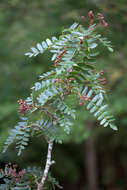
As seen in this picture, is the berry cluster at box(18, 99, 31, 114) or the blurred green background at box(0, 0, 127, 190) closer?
the berry cluster at box(18, 99, 31, 114)

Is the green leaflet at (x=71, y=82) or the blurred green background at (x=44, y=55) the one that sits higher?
the blurred green background at (x=44, y=55)

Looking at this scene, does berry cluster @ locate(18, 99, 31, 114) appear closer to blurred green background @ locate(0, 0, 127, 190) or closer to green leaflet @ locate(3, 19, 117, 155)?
green leaflet @ locate(3, 19, 117, 155)

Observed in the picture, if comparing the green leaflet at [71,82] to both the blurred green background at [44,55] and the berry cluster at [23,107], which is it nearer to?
the berry cluster at [23,107]

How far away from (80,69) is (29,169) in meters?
0.47

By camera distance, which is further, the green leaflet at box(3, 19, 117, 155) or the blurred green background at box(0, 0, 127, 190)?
the blurred green background at box(0, 0, 127, 190)

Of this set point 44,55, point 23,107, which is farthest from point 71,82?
point 44,55

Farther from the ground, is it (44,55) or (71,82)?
(44,55)

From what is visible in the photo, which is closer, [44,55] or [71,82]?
Result: [71,82]

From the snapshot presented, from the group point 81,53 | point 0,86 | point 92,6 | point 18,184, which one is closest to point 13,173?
point 18,184

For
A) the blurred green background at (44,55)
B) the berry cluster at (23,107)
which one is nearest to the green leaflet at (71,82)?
the berry cluster at (23,107)

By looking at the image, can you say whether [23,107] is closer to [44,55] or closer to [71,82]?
[71,82]

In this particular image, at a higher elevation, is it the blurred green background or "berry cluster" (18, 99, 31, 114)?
the blurred green background

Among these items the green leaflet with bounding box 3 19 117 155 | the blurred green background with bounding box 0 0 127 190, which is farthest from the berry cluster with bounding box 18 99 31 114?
the blurred green background with bounding box 0 0 127 190

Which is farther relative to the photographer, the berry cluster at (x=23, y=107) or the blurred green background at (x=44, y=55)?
the blurred green background at (x=44, y=55)
